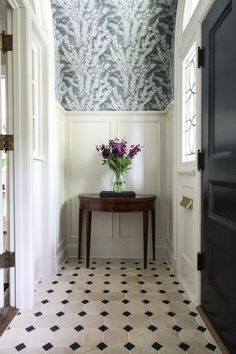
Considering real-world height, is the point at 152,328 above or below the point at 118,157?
below

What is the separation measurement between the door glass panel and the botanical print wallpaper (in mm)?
430

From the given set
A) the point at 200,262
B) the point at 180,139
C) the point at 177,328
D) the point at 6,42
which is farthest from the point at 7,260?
the point at 180,139

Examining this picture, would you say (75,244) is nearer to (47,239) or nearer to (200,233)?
(47,239)

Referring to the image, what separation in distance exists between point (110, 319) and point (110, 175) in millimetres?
1609

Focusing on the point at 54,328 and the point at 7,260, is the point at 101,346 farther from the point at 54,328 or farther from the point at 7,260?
the point at 7,260

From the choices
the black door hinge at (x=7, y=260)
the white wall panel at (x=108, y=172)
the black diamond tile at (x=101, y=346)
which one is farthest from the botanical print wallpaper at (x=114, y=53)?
the black diamond tile at (x=101, y=346)

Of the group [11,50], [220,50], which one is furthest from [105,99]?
[220,50]

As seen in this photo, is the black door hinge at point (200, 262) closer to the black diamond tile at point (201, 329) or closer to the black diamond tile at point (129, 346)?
the black diamond tile at point (201, 329)

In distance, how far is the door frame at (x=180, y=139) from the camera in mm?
1864

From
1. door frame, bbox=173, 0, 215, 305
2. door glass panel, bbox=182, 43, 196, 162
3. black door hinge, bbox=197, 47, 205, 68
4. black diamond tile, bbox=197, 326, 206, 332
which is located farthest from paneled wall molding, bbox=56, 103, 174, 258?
black diamond tile, bbox=197, 326, 206, 332

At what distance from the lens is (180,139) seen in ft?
7.97

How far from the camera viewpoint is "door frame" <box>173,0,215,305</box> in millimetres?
1864

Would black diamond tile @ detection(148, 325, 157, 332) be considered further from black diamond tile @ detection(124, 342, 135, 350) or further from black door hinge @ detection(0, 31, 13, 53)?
black door hinge @ detection(0, 31, 13, 53)

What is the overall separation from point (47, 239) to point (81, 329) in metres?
0.99
